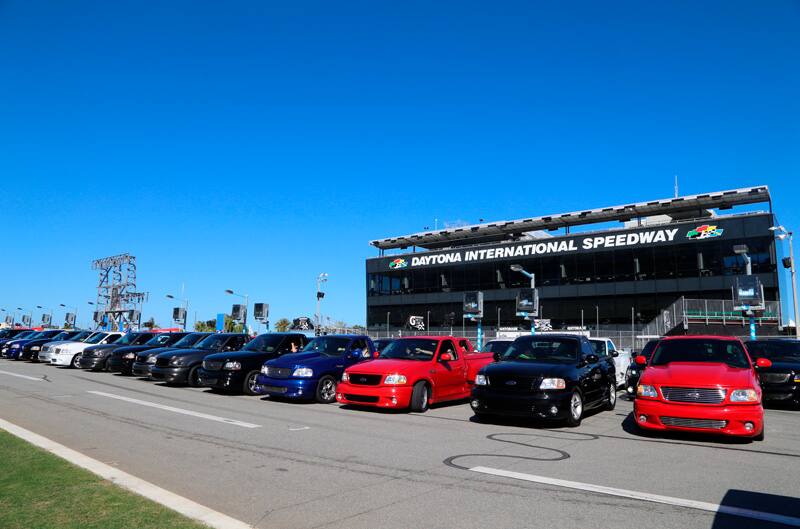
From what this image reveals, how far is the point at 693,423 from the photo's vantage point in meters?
8.98

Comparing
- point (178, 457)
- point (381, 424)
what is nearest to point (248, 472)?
point (178, 457)

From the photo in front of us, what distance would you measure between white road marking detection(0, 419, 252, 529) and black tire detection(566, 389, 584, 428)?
7258 mm

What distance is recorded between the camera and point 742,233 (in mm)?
44219

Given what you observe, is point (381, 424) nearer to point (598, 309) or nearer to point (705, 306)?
Result: point (705, 306)

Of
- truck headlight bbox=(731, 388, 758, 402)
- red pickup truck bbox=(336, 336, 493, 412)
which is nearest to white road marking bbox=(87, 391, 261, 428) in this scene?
red pickup truck bbox=(336, 336, 493, 412)

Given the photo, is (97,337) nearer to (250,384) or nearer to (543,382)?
(250,384)

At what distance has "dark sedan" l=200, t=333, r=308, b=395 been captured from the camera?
628 inches

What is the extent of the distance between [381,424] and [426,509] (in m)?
5.79

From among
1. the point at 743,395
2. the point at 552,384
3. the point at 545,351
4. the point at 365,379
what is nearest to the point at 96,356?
the point at 365,379

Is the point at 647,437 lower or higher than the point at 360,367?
lower

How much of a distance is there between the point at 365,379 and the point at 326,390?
2232 millimetres

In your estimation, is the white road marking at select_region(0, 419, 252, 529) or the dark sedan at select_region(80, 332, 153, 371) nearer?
the white road marking at select_region(0, 419, 252, 529)

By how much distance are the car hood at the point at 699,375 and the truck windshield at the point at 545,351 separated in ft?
6.65

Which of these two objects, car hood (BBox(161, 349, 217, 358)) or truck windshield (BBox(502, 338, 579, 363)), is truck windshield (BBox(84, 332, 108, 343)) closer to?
car hood (BBox(161, 349, 217, 358))
